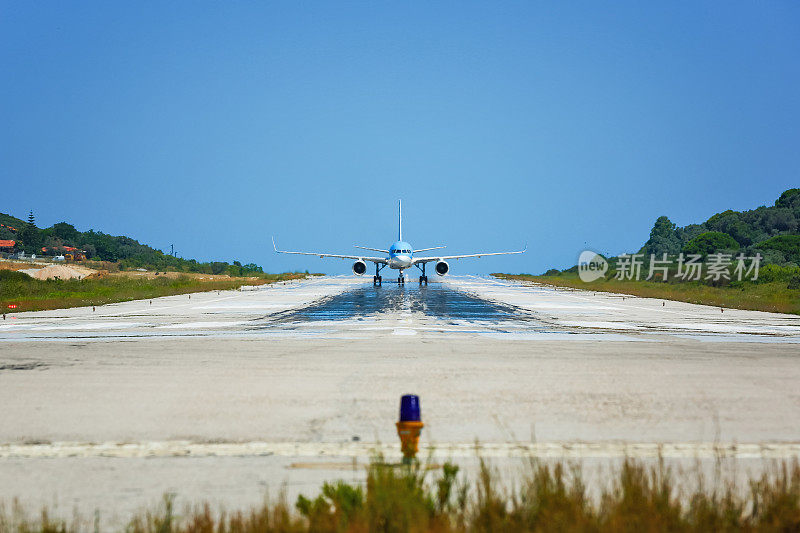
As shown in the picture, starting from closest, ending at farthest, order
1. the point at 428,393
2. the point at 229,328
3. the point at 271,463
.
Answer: the point at 271,463 → the point at 428,393 → the point at 229,328

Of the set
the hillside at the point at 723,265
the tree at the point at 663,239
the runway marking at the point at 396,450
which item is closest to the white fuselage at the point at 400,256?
the hillside at the point at 723,265

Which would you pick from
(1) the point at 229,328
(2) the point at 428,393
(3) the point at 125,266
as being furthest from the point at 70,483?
(3) the point at 125,266

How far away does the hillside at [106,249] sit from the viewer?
117250 millimetres

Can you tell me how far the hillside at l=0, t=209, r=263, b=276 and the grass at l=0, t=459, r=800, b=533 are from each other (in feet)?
356

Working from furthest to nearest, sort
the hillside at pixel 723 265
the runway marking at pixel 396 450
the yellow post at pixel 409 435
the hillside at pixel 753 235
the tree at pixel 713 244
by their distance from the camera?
the tree at pixel 713 244 → the hillside at pixel 753 235 → the hillside at pixel 723 265 → the runway marking at pixel 396 450 → the yellow post at pixel 409 435

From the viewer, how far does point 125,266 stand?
108 metres

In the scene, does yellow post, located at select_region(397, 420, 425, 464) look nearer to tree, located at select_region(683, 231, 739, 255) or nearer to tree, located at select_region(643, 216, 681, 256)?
tree, located at select_region(683, 231, 739, 255)

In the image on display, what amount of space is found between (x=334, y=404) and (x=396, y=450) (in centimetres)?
241

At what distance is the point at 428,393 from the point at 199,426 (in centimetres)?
325

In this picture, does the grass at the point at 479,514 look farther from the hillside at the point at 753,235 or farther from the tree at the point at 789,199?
the tree at the point at 789,199

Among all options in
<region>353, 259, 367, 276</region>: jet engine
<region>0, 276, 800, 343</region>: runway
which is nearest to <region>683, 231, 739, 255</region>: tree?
<region>353, 259, 367, 276</region>: jet engine

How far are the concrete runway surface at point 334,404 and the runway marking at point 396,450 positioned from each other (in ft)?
0.10

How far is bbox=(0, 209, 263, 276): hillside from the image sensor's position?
117 m

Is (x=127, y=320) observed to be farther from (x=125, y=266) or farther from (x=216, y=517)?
(x=125, y=266)
